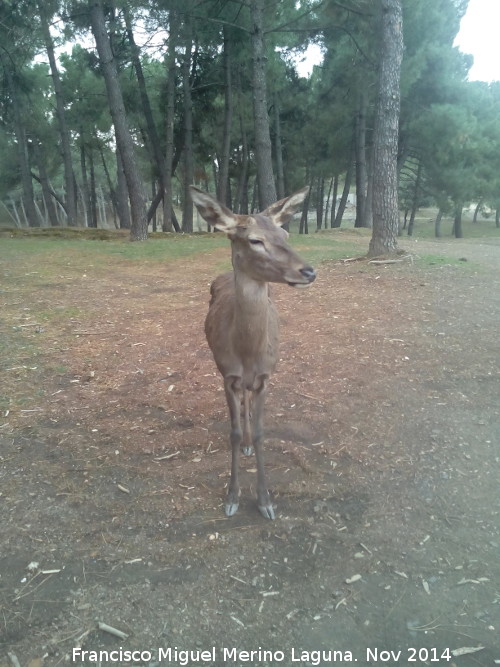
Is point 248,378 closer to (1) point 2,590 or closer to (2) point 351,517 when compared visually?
(2) point 351,517

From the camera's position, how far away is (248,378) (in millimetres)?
3455

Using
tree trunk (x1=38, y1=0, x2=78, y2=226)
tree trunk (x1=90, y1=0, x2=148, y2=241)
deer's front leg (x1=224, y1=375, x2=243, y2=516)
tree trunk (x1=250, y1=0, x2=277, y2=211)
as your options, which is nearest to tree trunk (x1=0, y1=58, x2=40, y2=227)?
tree trunk (x1=38, y1=0, x2=78, y2=226)

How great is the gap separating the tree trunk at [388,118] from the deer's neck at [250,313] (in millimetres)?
7389

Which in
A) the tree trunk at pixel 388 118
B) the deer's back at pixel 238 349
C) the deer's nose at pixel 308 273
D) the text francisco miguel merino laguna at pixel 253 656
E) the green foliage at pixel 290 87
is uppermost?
the green foliage at pixel 290 87

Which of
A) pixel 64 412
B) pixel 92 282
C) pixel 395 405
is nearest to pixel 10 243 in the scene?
pixel 92 282

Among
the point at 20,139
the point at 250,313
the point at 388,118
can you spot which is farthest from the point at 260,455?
the point at 20,139

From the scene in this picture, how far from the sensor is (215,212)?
3348 mm

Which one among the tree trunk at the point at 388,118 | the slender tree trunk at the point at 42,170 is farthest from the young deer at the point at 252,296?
the slender tree trunk at the point at 42,170

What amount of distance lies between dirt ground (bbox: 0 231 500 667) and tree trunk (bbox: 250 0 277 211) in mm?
8118

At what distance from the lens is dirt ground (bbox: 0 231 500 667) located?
2.41m

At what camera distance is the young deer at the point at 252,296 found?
10.3 ft

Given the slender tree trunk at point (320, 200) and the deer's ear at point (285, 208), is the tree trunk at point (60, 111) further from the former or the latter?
the deer's ear at point (285, 208)

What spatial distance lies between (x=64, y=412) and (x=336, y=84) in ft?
69.6

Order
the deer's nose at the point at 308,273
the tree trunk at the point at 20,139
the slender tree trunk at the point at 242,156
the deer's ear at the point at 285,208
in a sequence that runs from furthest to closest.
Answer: the slender tree trunk at the point at 242,156 → the tree trunk at the point at 20,139 → the deer's ear at the point at 285,208 → the deer's nose at the point at 308,273
